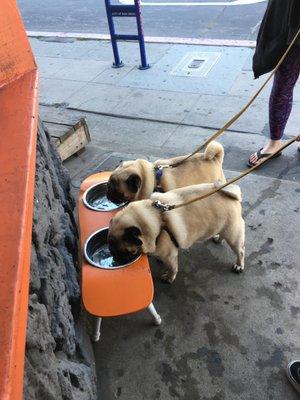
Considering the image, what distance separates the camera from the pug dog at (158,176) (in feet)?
10.3

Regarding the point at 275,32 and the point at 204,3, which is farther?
the point at 204,3

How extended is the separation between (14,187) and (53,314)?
0.76 meters

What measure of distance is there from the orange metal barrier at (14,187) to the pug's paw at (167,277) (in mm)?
1661

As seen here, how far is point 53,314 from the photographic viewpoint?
1.91 m

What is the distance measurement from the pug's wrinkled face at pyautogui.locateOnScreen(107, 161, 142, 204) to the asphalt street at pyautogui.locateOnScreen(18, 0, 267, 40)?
589 centimetres

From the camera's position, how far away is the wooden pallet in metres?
4.35

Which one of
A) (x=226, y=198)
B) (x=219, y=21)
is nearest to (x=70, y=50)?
(x=219, y=21)

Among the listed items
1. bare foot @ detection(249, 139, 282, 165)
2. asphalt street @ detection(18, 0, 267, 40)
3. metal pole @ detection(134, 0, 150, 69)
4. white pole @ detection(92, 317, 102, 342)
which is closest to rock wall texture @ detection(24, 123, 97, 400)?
white pole @ detection(92, 317, 102, 342)

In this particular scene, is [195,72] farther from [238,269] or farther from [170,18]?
[238,269]

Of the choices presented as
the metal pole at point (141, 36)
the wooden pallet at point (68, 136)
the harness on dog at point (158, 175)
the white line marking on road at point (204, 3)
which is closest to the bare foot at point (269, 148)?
the harness on dog at point (158, 175)

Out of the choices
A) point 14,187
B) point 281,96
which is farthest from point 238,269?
point 14,187

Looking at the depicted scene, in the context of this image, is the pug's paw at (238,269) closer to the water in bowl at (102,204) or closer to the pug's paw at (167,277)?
the pug's paw at (167,277)

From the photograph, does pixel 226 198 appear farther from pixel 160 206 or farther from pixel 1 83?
pixel 1 83

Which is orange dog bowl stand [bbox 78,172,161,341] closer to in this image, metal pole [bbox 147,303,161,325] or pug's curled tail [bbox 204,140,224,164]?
metal pole [bbox 147,303,161,325]
